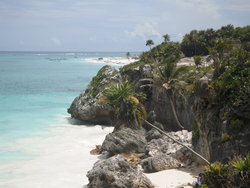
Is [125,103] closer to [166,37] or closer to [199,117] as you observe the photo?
[199,117]

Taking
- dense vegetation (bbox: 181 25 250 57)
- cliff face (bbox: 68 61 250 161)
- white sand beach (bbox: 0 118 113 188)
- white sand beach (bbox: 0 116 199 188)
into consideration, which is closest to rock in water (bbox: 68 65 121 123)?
cliff face (bbox: 68 61 250 161)

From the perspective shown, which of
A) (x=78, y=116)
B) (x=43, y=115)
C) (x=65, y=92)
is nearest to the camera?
(x=78, y=116)

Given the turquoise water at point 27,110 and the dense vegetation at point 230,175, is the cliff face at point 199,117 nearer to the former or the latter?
the dense vegetation at point 230,175

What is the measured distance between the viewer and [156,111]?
124 feet

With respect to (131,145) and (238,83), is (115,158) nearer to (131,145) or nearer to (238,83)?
(131,145)

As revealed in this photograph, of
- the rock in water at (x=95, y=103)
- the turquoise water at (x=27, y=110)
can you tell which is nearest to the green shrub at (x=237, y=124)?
the turquoise water at (x=27, y=110)

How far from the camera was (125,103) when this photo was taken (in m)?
27.7

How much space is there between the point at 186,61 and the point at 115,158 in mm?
33898

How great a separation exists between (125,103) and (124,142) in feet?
10.5

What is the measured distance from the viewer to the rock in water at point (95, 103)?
131 feet

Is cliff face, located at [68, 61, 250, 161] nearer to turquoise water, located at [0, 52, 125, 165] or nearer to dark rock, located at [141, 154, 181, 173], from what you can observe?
dark rock, located at [141, 154, 181, 173]

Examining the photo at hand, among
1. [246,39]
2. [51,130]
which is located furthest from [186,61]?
[51,130]

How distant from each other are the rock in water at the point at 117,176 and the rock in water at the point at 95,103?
1816 cm

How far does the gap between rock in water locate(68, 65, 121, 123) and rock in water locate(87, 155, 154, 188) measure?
18159 mm
